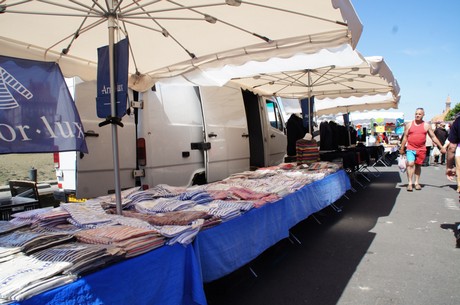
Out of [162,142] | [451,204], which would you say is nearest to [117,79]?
[162,142]

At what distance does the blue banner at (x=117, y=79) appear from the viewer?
2.59m

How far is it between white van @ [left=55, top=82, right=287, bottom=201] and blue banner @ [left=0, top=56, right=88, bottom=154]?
1.02m

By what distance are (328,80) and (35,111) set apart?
644 cm

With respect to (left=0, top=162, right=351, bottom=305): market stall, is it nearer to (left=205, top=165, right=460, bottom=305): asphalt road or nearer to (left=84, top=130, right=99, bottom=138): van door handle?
(left=205, top=165, right=460, bottom=305): asphalt road

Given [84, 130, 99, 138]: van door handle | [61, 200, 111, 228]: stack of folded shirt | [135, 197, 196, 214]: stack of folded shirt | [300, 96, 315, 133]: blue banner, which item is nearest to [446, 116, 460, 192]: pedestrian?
[135, 197, 196, 214]: stack of folded shirt

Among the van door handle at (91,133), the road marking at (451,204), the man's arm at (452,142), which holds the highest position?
the van door handle at (91,133)

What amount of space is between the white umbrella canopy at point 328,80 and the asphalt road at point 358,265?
2513 millimetres

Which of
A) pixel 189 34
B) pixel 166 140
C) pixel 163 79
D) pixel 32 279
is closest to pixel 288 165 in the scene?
pixel 166 140

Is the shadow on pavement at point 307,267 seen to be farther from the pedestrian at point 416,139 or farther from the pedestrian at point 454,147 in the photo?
the pedestrian at point 416,139

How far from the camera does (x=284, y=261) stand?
3.81 m

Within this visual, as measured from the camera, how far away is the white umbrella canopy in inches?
243

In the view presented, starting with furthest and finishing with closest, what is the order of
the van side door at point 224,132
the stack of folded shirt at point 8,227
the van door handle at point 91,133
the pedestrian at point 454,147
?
the van side door at point 224,132
the van door handle at point 91,133
the pedestrian at point 454,147
the stack of folded shirt at point 8,227

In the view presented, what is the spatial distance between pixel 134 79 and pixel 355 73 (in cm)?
473

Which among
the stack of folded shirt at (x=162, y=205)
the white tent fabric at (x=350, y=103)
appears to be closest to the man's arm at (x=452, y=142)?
the stack of folded shirt at (x=162, y=205)
